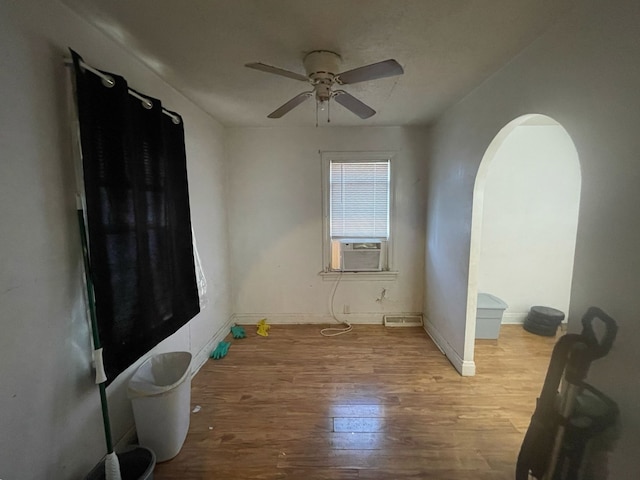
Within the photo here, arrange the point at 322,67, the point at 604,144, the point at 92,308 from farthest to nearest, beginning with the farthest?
the point at 322,67 → the point at 92,308 → the point at 604,144

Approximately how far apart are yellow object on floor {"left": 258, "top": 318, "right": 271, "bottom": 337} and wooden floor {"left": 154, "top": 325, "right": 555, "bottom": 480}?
223 millimetres

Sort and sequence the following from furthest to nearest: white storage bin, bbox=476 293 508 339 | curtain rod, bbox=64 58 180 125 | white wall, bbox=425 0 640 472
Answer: white storage bin, bbox=476 293 508 339, curtain rod, bbox=64 58 180 125, white wall, bbox=425 0 640 472

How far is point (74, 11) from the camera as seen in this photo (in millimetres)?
1358

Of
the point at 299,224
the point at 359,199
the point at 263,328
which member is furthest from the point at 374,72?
the point at 263,328

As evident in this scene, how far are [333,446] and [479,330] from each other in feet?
7.10

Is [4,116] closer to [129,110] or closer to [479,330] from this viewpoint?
[129,110]

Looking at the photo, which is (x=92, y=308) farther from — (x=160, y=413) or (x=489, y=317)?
(x=489, y=317)

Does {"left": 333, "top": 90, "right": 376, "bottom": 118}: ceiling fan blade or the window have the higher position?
{"left": 333, "top": 90, "right": 376, "bottom": 118}: ceiling fan blade

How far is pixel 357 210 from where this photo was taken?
3.47 meters

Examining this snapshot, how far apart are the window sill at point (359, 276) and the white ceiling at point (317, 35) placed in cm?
208

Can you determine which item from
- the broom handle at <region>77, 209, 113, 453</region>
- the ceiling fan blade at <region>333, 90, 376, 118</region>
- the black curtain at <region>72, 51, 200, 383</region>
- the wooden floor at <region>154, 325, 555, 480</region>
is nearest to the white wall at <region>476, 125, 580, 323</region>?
the wooden floor at <region>154, 325, 555, 480</region>

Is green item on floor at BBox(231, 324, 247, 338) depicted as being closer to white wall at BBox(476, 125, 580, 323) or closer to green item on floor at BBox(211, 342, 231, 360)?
green item on floor at BBox(211, 342, 231, 360)

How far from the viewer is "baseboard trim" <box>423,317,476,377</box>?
8.02 ft

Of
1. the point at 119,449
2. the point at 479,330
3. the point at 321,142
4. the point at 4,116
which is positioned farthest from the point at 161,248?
the point at 479,330
